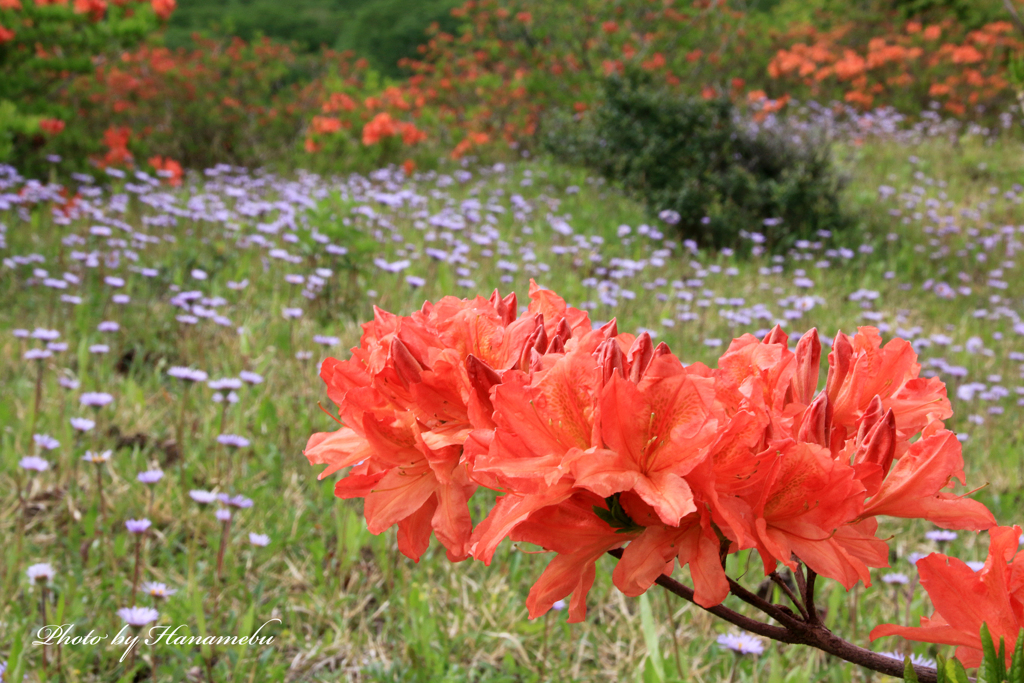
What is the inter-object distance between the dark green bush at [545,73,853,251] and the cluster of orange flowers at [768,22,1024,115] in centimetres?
521

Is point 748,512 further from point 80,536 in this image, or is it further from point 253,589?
point 80,536

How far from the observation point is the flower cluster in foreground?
715 mm

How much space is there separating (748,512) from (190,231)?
5.55 m

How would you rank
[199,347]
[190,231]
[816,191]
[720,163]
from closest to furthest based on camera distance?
1. [199,347]
2. [190,231]
3. [816,191]
4. [720,163]

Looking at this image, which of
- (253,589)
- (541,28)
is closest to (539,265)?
(253,589)

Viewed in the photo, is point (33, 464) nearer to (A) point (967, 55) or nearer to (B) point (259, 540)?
(B) point (259, 540)

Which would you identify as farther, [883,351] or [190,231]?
[190,231]

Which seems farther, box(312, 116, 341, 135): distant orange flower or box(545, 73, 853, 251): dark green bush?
box(312, 116, 341, 135): distant orange flower

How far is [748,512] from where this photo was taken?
725 millimetres

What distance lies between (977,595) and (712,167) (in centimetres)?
650

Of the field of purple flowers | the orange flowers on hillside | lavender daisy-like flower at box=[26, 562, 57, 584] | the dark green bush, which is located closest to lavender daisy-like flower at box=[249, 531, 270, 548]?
the field of purple flowers

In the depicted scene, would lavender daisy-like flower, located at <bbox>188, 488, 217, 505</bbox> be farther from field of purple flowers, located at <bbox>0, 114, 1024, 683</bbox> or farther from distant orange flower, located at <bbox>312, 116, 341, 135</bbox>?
distant orange flower, located at <bbox>312, 116, 341, 135</bbox>

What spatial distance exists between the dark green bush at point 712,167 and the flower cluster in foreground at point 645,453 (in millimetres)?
5192

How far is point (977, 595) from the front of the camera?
0.74m
